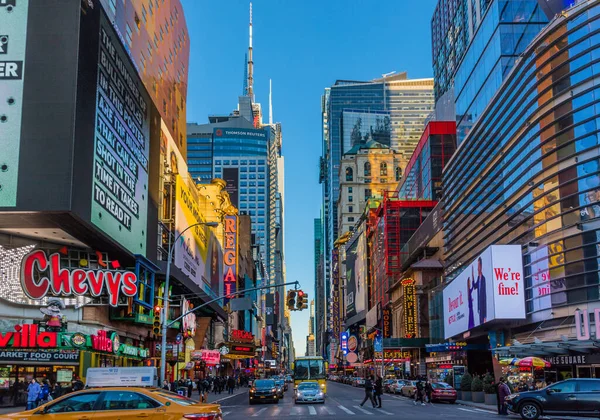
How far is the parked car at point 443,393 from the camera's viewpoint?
4503 centimetres

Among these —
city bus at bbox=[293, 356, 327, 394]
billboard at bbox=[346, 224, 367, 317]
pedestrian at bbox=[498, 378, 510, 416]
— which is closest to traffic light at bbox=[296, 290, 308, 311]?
pedestrian at bbox=[498, 378, 510, 416]

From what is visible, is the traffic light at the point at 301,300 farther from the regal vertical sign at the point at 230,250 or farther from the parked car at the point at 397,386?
the regal vertical sign at the point at 230,250

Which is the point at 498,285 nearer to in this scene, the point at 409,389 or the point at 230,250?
the point at 409,389

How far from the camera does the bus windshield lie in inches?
2347

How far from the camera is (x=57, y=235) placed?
40.6 meters

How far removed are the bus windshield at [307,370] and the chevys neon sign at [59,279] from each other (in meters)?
20.9

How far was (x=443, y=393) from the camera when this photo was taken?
45.2 m

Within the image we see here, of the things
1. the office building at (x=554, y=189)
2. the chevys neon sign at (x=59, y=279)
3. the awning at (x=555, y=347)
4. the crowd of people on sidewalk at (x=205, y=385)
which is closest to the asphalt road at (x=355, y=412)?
the crowd of people on sidewalk at (x=205, y=385)

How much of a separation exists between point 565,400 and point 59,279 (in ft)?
97.6

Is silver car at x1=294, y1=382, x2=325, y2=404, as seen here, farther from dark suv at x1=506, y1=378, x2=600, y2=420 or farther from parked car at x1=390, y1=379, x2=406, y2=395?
parked car at x1=390, y1=379, x2=406, y2=395

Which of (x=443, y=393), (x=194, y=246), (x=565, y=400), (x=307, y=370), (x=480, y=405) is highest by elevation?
(x=194, y=246)

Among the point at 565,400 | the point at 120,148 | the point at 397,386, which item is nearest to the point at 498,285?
the point at 397,386

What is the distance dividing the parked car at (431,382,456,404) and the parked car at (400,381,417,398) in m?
6.86

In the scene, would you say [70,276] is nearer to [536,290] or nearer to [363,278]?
[536,290]
